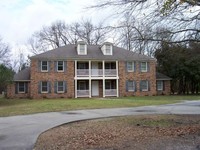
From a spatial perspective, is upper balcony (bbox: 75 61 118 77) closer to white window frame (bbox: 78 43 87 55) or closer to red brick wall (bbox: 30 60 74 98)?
red brick wall (bbox: 30 60 74 98)

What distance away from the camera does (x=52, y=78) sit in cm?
4125

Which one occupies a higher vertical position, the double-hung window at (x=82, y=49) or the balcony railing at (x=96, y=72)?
the double-hung window at (x=82, y=49)

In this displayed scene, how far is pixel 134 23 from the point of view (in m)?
11.5

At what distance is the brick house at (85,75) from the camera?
135ft

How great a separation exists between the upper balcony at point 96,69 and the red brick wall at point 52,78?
1.00m

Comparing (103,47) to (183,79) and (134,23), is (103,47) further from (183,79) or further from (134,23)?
(134,23)

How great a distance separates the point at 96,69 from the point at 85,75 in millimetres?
1803

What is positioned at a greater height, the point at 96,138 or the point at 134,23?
the point at 134,23

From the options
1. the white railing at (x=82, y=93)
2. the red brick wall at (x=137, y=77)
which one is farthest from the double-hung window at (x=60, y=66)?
the red brick wall at (x=137, y=77)

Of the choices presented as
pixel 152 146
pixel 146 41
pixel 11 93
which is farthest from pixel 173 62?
pixel 152 146

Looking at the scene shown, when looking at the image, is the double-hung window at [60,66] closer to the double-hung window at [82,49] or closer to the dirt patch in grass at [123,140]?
the double-hung window at [82,49]

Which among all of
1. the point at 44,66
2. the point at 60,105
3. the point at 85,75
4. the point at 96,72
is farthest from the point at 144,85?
the point at 60,105

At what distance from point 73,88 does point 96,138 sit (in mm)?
32433

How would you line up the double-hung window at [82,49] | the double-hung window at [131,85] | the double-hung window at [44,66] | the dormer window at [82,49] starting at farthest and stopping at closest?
1. the double-hung window at [131,85]
2. the double-hung window at [82,49]
3. the dormer window at [82,49]
4. the double-hung window at [44,66]
